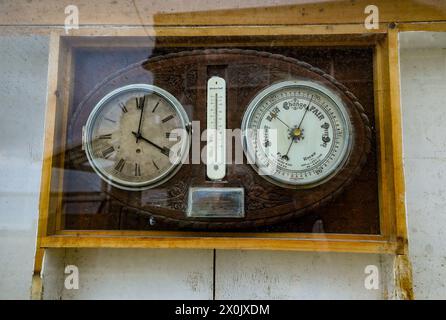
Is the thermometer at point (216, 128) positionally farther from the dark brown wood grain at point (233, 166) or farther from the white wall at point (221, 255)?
the white wall at point (221, 255)

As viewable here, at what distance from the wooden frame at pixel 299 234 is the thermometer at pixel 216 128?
6.4 inches

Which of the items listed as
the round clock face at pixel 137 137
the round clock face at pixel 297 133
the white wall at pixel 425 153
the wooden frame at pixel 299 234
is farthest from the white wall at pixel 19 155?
the white wall at pixel 425 153

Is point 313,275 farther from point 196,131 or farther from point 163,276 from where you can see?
point 196,131

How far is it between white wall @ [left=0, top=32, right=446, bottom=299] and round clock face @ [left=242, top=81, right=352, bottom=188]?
257mm

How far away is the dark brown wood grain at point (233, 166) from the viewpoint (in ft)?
3.84

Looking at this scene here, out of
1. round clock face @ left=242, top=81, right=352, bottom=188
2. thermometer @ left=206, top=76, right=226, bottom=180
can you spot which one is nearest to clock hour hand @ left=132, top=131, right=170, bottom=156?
thermometer @ left=206, top=76, right=226, bottom=180

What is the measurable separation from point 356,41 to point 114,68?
74 cm

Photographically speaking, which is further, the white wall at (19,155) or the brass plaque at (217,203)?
the white wall at (19,155)

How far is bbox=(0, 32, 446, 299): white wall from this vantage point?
48.3 inches

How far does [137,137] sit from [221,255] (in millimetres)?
436

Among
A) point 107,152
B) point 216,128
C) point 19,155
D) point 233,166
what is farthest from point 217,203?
point 19,155

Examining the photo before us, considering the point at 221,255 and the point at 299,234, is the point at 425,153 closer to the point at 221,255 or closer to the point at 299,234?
the point at 299,234

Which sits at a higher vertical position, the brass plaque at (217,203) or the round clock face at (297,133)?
the round clock face at (297,133)
